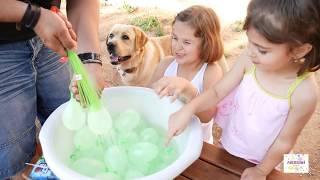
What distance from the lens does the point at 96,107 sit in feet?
3.36

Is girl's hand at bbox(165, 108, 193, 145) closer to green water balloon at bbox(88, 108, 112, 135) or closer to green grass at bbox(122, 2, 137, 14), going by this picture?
green water balloon at bbox(88, 108, 112, 135)

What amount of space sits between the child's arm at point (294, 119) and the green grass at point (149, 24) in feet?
8.81

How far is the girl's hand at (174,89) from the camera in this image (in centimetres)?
115

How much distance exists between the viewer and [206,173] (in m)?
1.13

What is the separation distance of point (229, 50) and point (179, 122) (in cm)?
240

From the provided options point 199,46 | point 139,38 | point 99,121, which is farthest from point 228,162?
point 139,38

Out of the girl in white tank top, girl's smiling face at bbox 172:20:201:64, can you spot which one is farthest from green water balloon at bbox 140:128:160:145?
girl's smiling face at bbox 172:20:201:64

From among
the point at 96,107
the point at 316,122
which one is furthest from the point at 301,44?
the point at 316,122

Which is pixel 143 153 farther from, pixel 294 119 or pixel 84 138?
pixel 294 119

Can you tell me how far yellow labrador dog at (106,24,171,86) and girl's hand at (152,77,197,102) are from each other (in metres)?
1.50

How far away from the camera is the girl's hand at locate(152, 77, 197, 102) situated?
1.15 meters

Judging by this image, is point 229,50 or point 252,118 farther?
point 229,50

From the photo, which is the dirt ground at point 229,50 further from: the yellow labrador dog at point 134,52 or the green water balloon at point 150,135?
the green water balloon at point 150,135

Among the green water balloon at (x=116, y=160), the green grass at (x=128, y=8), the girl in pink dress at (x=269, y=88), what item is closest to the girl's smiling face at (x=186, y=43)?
the girl in pink dress at (x=269, y=88)
